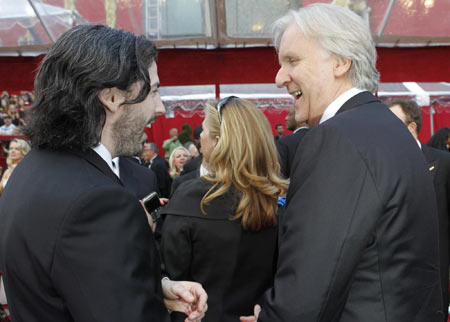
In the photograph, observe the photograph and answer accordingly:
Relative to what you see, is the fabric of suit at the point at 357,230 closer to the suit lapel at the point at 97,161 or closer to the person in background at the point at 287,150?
the suit lapel at the point at 97,161

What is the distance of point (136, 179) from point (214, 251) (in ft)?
3.89

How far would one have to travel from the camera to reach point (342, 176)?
1.07 metres

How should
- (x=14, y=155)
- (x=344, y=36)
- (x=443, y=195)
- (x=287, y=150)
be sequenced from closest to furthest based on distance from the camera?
(x=344, y=36) < (x=443, y=195) < (x=287, y=150) < (x=14, y=155)

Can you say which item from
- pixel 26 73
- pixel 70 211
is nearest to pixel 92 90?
pixel 70 211

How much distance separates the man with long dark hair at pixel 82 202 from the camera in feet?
3.05

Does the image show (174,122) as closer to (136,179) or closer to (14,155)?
(14,155)

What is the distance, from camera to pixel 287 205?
122cm

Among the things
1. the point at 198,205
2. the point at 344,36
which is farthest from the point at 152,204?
the point at 344,36

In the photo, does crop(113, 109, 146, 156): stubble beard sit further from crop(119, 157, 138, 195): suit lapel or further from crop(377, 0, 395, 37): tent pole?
crop(377, 0, 395, 37): tent pole

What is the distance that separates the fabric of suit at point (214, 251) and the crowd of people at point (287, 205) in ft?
1.51

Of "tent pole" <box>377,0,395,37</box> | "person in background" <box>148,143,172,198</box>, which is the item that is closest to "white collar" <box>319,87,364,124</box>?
"tent pole" <box>377,0,395,37</box>

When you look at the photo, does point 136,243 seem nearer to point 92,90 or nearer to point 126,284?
point 126,284

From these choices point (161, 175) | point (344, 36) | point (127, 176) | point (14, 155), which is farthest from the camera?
point (161, 175)

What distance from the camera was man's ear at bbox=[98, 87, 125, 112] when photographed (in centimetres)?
113
